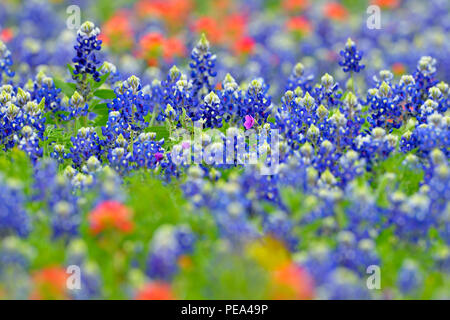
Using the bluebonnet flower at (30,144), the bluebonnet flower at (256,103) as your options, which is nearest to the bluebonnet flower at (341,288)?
the bluebonnet flower at (256,103)

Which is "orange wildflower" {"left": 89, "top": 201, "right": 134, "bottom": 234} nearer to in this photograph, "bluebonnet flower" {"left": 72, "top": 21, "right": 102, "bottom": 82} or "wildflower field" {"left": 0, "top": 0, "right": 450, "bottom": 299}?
"wildflower field" {"left": 0, "top": 0, "right": 450, "bottom": 299}

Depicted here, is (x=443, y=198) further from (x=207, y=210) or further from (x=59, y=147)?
(x=59, y=147)

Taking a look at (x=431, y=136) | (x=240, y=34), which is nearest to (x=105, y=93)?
(x=431, y=136)

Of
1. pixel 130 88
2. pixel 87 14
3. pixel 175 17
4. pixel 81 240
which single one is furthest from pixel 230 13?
pixel 81 240

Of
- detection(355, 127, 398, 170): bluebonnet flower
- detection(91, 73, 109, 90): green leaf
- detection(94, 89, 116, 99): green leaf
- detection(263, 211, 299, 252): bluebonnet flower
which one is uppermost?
detection(91, 73, 109, 90): green leaf

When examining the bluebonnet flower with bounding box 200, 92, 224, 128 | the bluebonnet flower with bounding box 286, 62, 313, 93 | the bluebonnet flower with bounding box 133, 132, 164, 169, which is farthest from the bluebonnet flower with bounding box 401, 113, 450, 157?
the bluebonnet flower with bounding box 133, 132, 164, 169

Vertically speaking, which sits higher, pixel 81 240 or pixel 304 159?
pixel 304 159

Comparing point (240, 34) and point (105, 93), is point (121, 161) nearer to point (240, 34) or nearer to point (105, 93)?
point (105, 93)
